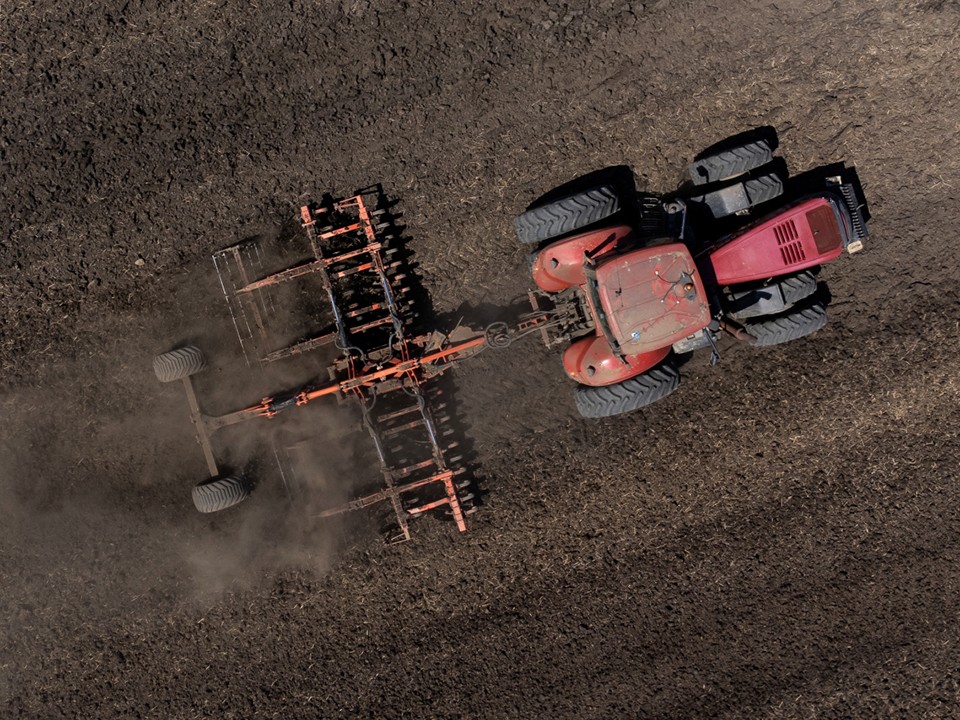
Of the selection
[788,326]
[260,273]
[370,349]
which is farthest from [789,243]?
[260,273]

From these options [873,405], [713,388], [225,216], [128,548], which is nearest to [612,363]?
[713,388]

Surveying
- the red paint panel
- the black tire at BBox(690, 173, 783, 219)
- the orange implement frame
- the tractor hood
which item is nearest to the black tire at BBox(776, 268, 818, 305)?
the red paint panel

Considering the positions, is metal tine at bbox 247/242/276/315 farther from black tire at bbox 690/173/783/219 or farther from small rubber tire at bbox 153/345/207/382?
black tire at bbox 690/173/783/219

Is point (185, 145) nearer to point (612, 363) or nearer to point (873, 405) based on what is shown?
point (612, 363)

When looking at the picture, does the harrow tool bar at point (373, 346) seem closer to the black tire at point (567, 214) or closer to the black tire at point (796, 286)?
the black tire at point (567, 214)

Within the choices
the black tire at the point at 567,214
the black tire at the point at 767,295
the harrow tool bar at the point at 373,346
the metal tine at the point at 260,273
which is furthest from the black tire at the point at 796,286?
the metal tine at the point at 260,273

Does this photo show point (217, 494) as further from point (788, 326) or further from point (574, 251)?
point (788, 326)
